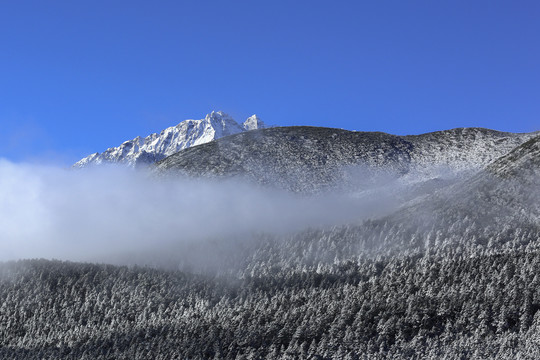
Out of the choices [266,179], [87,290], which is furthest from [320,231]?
[266,179]

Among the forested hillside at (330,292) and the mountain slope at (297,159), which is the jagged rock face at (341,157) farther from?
the forested hillside at (330,292)

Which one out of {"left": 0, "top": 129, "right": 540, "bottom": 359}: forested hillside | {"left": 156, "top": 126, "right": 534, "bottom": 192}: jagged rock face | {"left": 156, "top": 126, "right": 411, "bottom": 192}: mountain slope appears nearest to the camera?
{"left": 0, "top": 129, "right": 540, "bottom": 359}: forested hillside

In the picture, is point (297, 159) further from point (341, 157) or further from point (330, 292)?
point (330, 292)

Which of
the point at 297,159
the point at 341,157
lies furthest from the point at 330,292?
the point at 297,159

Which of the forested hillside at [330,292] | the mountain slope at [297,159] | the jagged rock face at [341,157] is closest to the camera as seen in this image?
the forested hillside at [330,292]

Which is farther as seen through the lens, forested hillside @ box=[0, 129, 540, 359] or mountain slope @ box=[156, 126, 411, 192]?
mountain slope @ box=[156, 126, 411, 192]

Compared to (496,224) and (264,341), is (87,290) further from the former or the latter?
(496,224)

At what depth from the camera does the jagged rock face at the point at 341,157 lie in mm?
168750

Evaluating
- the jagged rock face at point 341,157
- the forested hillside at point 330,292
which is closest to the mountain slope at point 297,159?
the jagged rock face at point 341,157

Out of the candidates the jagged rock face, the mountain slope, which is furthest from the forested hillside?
the mountain slope

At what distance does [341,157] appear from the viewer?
182 m

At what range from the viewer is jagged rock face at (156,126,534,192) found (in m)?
169

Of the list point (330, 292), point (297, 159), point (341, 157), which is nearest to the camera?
point (330, 292)

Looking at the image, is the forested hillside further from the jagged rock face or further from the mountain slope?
the mountain slope
